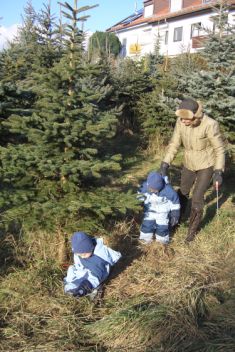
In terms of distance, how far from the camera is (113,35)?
48625 mm

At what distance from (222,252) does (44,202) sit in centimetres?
226

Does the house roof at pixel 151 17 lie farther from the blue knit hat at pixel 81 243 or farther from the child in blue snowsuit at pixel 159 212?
the blue knit hat at pixel 81 243

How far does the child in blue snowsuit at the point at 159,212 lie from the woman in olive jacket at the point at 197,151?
303 mm

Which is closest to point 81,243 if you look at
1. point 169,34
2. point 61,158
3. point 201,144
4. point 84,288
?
point 84,288

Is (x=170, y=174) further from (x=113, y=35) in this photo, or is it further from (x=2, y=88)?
(x=113, y=35)

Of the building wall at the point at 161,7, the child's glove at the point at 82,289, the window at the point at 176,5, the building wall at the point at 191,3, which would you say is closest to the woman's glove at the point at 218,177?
the child's glove at the point at 82,289

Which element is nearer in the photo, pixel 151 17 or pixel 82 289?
pixel 82 289

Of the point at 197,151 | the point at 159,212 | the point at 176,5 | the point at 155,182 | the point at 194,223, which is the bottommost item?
the point at 194,223

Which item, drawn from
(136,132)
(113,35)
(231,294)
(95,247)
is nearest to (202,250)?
(231,294)

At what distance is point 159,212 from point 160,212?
0.04ft

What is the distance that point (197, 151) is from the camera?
5730mm

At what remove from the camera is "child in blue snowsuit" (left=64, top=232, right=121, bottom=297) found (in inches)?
170

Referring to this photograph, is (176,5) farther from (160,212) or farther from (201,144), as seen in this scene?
(160,212)

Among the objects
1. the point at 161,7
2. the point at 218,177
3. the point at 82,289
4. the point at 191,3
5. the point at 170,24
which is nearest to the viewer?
the point at 82,289
